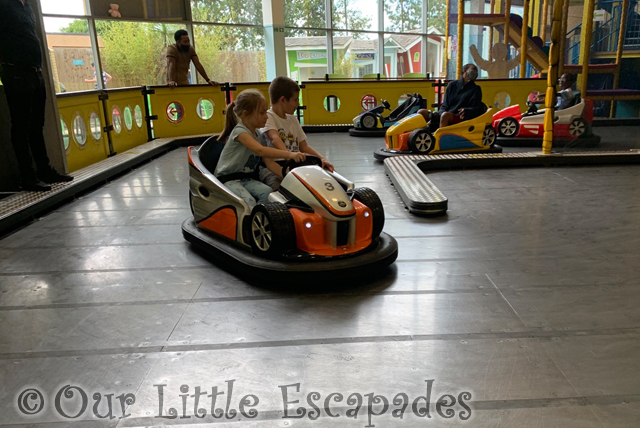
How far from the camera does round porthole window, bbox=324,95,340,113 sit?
29.5 feet

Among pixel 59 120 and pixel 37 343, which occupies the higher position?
pixel 59 120

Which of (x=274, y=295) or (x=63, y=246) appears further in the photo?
(x=63, y=246)

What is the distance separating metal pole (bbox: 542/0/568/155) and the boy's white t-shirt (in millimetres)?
3378

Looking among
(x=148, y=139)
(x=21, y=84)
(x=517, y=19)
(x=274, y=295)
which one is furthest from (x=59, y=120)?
(x=517, y=19)

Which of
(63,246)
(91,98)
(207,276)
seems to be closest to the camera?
(207,276)

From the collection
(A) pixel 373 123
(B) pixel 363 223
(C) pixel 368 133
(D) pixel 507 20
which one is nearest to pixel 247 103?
(B) pixel 363 223

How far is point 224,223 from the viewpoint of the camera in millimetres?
2707

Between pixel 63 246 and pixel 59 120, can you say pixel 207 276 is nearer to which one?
pixel 63 246

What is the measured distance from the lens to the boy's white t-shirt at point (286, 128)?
2.96 metres

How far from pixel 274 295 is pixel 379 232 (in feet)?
2.13

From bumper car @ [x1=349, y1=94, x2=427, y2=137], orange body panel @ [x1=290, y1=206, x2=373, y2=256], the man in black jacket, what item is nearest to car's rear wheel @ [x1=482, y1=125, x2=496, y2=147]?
the man in black jacket

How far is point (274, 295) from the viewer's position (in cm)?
229

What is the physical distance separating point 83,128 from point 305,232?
13.2ft

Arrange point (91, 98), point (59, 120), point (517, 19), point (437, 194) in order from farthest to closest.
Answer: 1. point (517, 19)
2. point (91, 98)
3. point (59, 120)
4. point (437, 194)
